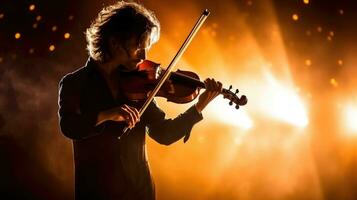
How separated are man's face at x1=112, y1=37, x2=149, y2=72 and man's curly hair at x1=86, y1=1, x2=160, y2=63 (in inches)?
0.8

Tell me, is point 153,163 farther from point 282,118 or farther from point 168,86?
point 168,86

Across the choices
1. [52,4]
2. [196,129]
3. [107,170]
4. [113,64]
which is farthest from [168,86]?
[52,4]

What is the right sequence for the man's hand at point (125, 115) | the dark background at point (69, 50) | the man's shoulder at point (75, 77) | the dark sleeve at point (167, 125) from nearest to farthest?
the man's hand at point (125, 115)
the man's shoulder at point (75, 77)
the dark sleeve at point (167, 125)
the dark background at point (69, 50)

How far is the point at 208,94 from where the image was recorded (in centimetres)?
203

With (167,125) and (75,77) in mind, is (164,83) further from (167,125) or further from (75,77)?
(75,77)

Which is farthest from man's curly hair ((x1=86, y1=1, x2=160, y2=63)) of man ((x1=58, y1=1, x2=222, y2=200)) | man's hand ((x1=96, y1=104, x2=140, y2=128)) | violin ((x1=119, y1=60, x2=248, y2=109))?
man's hand ((x1=96, y1=104, x2=140, y2=128))

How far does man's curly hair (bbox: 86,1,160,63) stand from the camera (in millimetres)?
1821

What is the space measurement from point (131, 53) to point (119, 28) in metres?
0.11

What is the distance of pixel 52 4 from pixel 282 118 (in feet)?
6.32

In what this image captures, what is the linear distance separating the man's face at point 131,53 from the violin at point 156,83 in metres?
0.04

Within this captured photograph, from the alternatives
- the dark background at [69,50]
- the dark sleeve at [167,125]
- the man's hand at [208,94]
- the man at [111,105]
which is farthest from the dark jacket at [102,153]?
the dark background at [69,50]

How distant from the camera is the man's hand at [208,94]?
79.3 inches

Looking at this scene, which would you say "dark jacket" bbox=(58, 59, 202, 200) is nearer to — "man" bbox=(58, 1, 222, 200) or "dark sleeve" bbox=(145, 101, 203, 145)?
"man" bbox=(58, 1, 222, 200)

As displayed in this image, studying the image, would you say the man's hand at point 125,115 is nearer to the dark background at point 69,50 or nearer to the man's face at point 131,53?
the man's face at point 131,53
